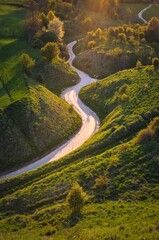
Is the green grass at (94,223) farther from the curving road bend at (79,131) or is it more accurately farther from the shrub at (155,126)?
the shrub at (155,126)

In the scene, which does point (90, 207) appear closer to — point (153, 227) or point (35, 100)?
point (153, 227)

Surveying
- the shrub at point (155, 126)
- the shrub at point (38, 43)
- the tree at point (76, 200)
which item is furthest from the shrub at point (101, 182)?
the shrub at point (38, 43)

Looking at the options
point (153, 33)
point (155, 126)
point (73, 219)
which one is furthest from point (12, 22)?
point (73, 219)

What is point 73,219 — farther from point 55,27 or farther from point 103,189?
point 55,27

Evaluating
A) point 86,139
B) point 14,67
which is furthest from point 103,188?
point 14,67

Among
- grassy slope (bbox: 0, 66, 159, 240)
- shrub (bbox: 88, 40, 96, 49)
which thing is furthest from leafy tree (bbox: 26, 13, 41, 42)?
grassy slope (bbox: 0, 66, 159, 240)

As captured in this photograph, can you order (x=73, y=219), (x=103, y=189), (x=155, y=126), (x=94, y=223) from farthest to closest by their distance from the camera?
(x=155, y=126) < (x=103, y=189) < (x=73, y=219) < (x=94, y=223)

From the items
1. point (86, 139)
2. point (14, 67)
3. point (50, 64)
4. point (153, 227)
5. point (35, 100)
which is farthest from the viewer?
point (50, 64)
